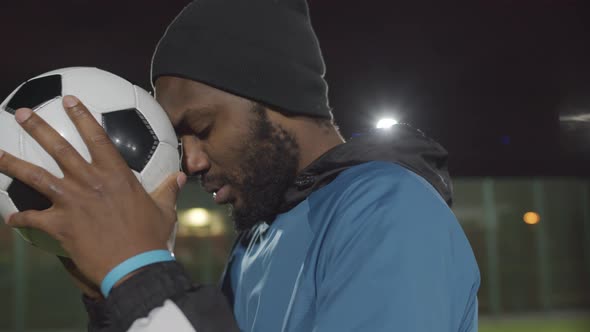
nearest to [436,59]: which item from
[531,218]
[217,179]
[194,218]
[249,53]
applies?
[249,53]

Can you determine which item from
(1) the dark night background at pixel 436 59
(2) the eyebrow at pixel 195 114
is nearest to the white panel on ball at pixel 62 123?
(2) the eyebrow at pixel 195 114

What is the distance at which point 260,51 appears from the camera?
1.40 m

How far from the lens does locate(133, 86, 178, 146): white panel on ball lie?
4.08 feet

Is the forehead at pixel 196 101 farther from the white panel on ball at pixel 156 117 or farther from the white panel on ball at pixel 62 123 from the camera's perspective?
the white panel on ball at pixel 62 123

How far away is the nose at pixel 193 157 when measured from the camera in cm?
134

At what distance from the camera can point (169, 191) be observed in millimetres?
1086

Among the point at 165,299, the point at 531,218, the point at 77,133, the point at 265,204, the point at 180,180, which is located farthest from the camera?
the point at 531,218

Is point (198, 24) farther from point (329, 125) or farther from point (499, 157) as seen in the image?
point (499, 157)

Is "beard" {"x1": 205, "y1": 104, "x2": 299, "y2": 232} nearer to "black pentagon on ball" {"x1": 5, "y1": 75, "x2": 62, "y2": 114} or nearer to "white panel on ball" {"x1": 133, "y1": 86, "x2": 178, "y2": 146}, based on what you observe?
"white panel on ball" {"x1": 133, "y1": 86, "x2": 178, "y2": 146}

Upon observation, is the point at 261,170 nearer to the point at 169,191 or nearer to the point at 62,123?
the point at 169,191

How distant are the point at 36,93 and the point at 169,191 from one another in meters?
0.32

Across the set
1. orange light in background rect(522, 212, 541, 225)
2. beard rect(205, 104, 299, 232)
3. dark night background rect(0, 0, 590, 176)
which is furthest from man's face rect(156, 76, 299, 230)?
orange light in background rect(522, 212, 541, 225)

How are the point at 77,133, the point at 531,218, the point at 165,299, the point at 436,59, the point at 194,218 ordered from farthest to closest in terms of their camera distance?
the point at 531,218
the point at 194,218
the point at 436,59
the point at 77,133
the point at 165,299

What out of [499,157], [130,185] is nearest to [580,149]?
[499,157]
